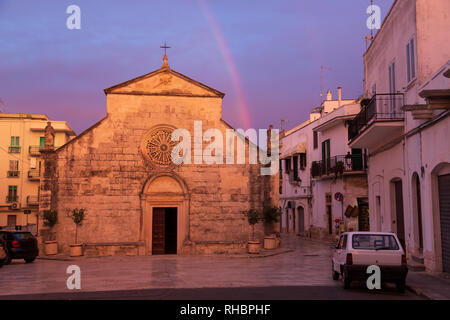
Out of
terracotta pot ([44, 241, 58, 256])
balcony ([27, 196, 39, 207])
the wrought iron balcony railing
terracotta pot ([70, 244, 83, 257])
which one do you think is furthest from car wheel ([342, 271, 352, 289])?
balcony ([27, 196, 39, 207])

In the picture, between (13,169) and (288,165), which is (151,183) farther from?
(13,169)

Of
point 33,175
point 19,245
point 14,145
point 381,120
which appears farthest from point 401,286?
point 14,145

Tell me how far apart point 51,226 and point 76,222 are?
1.28 metres

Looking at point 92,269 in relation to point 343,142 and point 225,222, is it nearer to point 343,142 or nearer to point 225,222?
point 225,222

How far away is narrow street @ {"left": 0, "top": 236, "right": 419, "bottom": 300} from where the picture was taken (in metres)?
10.5

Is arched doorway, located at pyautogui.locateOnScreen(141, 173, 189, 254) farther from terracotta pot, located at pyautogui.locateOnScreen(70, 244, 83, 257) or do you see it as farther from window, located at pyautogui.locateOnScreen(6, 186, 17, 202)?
window, located at pyautogui.locateOnScreen(6, 186, 17, 202)

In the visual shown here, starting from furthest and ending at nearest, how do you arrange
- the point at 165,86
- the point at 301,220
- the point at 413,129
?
the point at 301,220
the point at 165,86
the point at 413,129

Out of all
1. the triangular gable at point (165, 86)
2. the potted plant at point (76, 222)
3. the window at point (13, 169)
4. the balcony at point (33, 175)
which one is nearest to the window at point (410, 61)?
the triangular gable at point (165, 86)

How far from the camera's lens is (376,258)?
10.8 m

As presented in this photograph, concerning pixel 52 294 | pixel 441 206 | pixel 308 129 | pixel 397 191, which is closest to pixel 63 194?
pixel 52 294

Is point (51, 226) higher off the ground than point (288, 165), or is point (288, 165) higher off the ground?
point (288, 165)

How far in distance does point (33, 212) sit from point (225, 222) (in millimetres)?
29520

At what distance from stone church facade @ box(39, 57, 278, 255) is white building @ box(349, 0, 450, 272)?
7.34 metres

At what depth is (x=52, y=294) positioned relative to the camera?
10.8 meters
